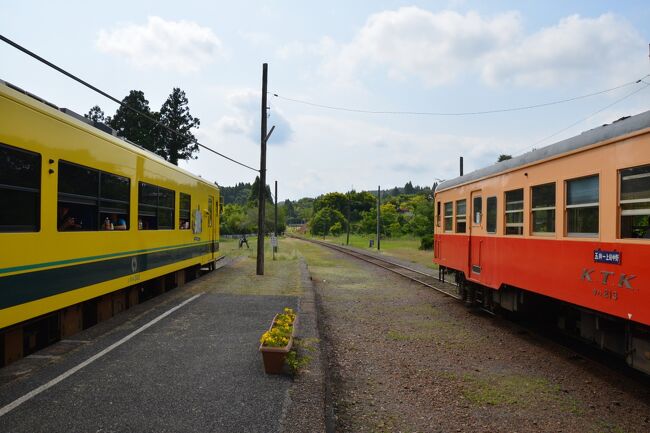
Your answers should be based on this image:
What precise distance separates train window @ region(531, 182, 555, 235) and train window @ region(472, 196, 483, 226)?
2.43 m

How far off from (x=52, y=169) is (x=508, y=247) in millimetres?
7617

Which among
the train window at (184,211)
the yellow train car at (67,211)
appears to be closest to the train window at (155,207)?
the yellow train car at (67,211)

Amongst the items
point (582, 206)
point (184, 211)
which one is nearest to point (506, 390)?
point (582, 206)

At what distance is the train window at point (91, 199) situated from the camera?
700 centimetres

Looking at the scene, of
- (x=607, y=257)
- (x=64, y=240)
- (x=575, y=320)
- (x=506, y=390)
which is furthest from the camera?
(x=575, y=320)

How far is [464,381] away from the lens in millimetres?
6320

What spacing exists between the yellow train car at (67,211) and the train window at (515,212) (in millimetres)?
7344

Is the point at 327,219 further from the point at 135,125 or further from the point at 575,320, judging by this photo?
the point at 575,320

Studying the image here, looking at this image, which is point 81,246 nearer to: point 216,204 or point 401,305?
point 401,305

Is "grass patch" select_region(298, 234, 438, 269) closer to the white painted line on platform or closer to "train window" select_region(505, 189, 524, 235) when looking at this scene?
"train window" select_region(505, 189, 524, 235)

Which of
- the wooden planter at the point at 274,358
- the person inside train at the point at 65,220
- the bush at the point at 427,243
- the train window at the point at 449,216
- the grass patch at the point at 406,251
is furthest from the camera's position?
the bush at the point at 427,243

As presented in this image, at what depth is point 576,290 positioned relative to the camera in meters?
6.44

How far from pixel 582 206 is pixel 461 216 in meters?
5.24

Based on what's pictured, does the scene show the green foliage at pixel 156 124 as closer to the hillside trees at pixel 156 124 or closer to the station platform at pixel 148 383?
the hillside trees at pixel 156 124
